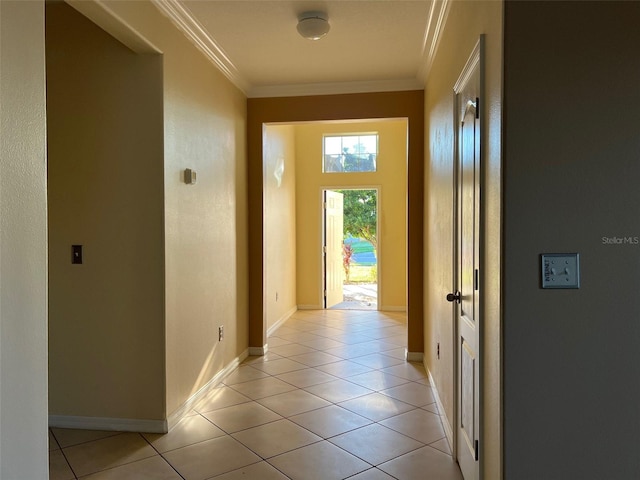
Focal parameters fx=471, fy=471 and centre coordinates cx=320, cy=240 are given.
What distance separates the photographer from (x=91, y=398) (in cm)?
296

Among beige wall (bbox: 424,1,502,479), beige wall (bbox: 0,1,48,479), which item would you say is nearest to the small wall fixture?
beige wall (bbox: 0,1,48,479)

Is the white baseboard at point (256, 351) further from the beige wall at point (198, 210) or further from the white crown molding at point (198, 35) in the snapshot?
the white crown molding at point (198, 35)

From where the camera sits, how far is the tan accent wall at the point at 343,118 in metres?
4.46

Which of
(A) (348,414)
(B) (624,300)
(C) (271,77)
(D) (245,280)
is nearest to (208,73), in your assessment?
(C) (271,77)

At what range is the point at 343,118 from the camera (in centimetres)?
454

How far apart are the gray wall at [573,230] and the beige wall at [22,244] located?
1.65 m

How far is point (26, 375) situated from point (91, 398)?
144cm

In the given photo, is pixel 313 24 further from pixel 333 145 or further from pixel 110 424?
pixel 333 145

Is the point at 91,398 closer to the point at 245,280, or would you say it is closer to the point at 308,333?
the point at 245,280

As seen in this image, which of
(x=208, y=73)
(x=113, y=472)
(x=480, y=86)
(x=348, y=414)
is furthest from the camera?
(x=208, y=73)

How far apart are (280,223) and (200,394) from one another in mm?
3156

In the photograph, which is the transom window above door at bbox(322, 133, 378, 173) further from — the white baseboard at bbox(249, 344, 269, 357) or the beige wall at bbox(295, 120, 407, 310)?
the white baseboard at bbox(249, 344, 269, 357)

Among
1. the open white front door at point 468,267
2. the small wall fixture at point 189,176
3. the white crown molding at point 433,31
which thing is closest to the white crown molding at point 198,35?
the small wall fixture at point 189,176

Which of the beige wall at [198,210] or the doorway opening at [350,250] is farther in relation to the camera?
the doorway opening at [350,250]
